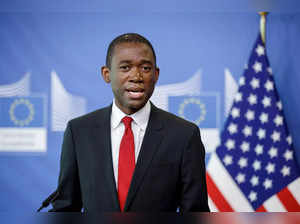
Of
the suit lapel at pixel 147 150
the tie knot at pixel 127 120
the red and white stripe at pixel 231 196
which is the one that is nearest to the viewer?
the suit lapel at pixel 147 150

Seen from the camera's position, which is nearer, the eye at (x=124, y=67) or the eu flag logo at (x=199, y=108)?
the eye at (x=124, y=67)

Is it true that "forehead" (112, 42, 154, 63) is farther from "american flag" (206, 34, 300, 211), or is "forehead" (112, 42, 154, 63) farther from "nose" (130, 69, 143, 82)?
"american flag" (206, 34, 300, 211)

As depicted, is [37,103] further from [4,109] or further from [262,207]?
[262,207]

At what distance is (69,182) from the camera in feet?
3.40

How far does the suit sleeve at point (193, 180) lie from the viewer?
97 cm

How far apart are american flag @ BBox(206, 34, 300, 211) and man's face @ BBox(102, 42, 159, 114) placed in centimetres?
183

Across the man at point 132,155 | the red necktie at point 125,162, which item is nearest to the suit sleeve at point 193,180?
the man at point 132,155

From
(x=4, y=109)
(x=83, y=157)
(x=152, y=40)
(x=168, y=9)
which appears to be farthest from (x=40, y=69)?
(x=83, y=157)

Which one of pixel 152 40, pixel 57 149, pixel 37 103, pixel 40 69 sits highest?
pixel 152 40

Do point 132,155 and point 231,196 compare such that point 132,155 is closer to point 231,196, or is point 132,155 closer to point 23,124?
point 231,196

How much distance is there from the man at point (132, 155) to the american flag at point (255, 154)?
1733 mm

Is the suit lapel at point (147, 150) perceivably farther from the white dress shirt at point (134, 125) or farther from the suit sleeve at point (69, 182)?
the suit sleeve at point (69, 182)

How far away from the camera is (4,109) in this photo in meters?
3.01

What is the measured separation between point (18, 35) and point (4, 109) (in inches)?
24.9
